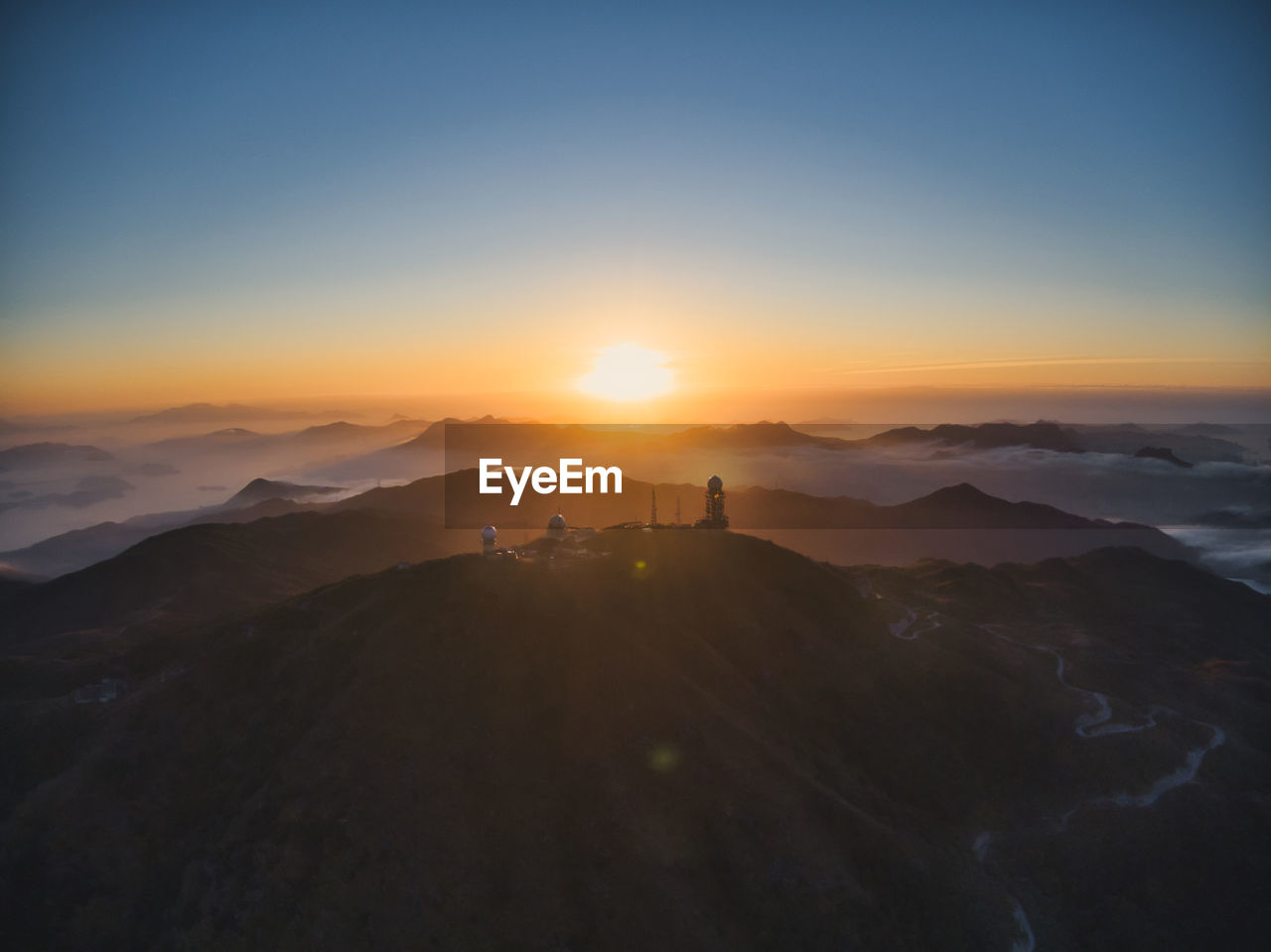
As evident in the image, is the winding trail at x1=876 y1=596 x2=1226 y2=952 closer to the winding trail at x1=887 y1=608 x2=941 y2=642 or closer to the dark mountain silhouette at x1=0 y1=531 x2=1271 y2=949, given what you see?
the winding trail at x1=887 y1=608 x2=941 y2=642

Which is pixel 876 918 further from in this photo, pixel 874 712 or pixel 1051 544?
pixel 1051 544

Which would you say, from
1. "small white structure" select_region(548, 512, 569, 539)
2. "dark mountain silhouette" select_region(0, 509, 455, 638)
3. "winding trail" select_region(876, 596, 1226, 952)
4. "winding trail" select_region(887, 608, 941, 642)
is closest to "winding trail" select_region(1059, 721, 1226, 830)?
"winding trail" select_region(876, 596, 1226, 952)

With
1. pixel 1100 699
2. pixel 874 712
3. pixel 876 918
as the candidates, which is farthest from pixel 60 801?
pixel 1100 699

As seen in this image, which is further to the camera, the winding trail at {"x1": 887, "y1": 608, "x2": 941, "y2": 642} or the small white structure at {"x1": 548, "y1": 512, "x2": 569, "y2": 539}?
the small white structure at {"x1": 548, "y1": 512, "x2": 569, "y2": 539}

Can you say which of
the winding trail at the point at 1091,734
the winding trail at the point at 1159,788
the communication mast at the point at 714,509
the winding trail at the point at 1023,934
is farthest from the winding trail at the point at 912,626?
the winding trail at the point at 1023,934

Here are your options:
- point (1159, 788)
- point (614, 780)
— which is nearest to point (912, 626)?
point (1159, 788)

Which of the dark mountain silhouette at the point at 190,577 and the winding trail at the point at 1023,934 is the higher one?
the dark mountain silhouette at the point at 190,577

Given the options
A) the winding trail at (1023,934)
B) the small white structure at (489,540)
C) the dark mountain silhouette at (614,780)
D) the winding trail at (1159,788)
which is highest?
the small white structure at (489,540)

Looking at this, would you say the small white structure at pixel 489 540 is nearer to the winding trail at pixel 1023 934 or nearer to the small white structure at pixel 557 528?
the small white structure at pixel 557 528
